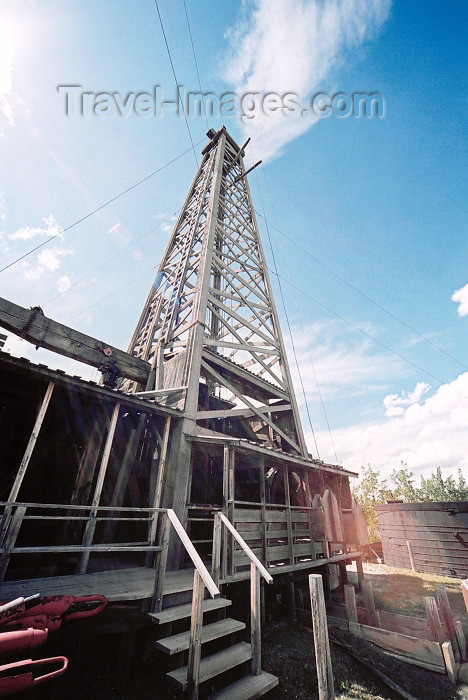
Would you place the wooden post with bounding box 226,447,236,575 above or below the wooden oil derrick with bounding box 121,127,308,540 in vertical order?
below

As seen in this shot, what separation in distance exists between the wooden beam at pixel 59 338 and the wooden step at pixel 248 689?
638cm

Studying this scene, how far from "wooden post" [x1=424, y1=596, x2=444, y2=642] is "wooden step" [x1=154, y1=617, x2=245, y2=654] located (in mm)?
5159

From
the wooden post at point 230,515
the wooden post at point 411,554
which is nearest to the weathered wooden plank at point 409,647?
the wooden post at point 230,515

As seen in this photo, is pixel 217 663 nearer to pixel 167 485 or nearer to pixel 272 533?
pixel 167 485

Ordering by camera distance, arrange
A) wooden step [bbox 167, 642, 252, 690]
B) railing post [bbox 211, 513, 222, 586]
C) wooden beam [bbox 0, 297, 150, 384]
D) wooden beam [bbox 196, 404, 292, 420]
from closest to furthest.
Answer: wooden step [bbox 167, 642, 252, 690]
railing post [bbox 211, 513, 222, 586]
wooden beam [bbox 0, 297, 150, 384]
wooden beam [bbox 196, 404, 292, 420]

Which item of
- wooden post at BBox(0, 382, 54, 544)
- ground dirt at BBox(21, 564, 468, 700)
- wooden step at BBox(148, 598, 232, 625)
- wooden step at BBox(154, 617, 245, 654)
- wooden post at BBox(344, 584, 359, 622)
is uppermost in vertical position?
wooden post at BBox(0, 382, 54, 544)

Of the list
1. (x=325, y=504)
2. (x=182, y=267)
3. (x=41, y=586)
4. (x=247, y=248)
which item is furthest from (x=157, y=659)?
(x=247, y=248)

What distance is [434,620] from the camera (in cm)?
654

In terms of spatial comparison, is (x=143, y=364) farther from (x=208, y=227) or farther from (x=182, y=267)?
(x=208, y=227)

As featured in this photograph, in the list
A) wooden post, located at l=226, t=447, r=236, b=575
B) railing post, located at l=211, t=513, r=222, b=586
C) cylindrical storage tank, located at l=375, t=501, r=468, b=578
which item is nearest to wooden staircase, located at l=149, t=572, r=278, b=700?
railing post, located at l=211, t=513, r=222, b=586

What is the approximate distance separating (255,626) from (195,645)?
1.26 meters

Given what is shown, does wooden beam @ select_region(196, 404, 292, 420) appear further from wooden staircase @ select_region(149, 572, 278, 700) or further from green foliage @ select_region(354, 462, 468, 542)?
green foliage @ select_region(354, 462, 468, 542)

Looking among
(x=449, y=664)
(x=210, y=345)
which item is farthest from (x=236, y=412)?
(x=449, y=664)

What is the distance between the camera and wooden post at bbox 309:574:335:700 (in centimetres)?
362
